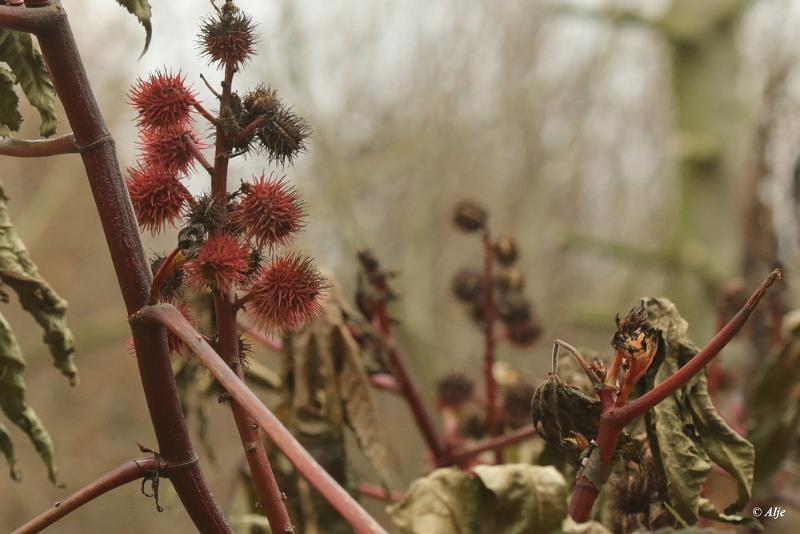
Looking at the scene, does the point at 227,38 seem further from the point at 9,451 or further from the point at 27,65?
the point at 9,451

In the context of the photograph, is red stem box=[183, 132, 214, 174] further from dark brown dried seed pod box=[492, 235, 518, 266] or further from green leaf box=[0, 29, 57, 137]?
dark brown dried seed pod box=[492, 235, 518, 266]

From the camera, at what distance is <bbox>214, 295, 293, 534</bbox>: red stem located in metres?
0.59

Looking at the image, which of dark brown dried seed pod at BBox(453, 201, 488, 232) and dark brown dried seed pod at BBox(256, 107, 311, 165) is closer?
dark brown dried seed pod at BBox(256, 107, 311, 165)

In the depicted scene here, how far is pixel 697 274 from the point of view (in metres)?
5.02

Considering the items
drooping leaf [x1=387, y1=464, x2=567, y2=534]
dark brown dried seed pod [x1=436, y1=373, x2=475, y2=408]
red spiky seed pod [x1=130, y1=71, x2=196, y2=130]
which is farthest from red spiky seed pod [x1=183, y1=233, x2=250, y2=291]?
dark brown dried seed pod [x1=436, y1=373, x2=475, y2=408]

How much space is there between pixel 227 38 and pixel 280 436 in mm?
255

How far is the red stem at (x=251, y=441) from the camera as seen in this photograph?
59 cm

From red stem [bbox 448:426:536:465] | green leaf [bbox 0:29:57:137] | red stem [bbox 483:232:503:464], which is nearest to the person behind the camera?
green leaf [bbox 0:29:57:137]

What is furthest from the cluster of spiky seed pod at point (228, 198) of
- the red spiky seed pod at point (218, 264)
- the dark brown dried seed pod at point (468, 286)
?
the dark brown dried seed pod at point (468, 286)

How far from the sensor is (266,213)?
24.2 inches

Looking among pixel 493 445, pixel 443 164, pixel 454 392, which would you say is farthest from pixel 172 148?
pixel 443 164

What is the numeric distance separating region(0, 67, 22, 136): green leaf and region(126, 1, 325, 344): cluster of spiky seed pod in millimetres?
162

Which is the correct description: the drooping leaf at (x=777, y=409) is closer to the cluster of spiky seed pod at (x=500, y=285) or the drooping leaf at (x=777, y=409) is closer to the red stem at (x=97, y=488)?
the cluster of spiky seed pod at (x=500, y=285)

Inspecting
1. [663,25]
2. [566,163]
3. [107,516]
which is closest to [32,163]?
[107,516]
